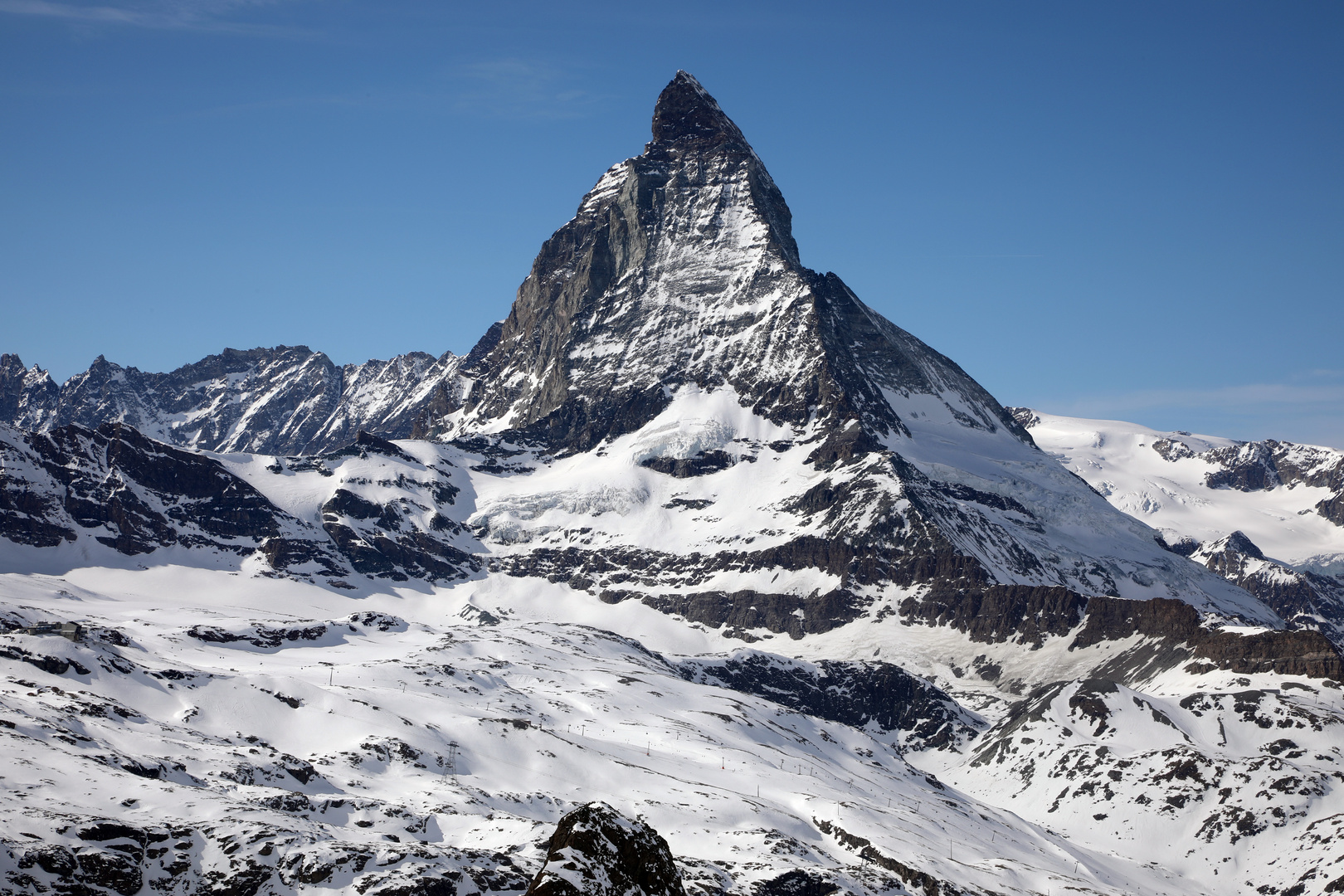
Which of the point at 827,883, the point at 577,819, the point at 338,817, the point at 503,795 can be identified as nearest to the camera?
the point at 577,819

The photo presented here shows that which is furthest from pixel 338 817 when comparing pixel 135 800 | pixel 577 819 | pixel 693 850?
pixel 577 819

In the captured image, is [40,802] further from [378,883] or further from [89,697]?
[89,697]

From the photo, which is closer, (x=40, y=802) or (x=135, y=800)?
(x=40, y=802)

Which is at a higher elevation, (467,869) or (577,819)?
(577,819)

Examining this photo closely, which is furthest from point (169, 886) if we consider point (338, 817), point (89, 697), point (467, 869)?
point (89, 697)

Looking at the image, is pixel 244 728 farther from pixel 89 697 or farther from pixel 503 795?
pixel 503 795

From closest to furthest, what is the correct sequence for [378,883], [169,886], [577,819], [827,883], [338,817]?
[577,819]
[169,886]
[378,883]
[338,817]
[827,883]
